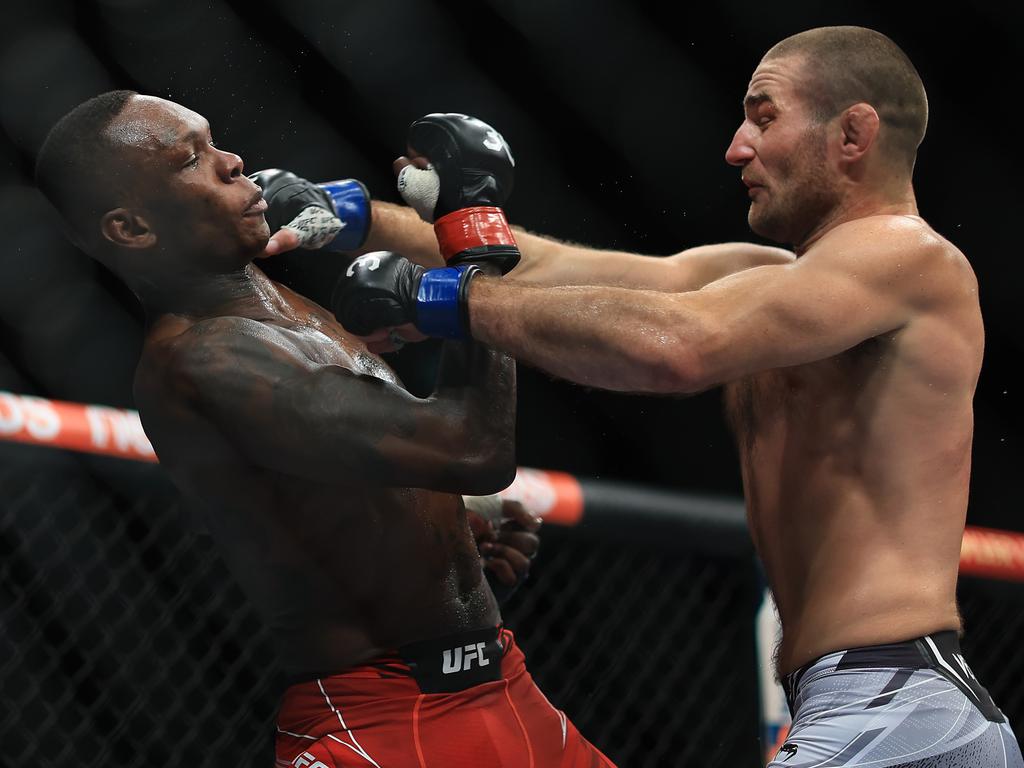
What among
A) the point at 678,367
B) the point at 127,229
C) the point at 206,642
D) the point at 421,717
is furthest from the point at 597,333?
the point at 206,642

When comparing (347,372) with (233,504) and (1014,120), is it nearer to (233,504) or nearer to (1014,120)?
(233,504)

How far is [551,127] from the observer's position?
3863 mm

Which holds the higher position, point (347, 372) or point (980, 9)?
point (980, 9)

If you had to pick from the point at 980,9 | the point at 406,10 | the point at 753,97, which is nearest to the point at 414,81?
the point at 406,10

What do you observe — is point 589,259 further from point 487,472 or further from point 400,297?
point 487,472

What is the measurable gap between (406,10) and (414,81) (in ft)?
0.69

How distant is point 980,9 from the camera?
3785 mm

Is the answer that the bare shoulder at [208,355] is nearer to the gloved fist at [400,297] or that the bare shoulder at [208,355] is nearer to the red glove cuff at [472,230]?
the gloved fist at [400,297]

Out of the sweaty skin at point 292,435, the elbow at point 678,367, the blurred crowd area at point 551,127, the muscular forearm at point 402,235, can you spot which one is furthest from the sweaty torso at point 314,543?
the blurred crowd area at point 551,127

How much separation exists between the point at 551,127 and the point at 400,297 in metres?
2.46

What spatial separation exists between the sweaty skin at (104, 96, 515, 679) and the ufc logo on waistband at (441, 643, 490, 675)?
0.03m

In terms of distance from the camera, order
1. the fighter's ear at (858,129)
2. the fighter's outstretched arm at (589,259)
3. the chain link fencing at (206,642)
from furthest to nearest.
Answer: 1. the chain link fencing at (206,642)
2. the fighter's outstretched arm at (589,259)
3. the fighter's ear at (858,129)

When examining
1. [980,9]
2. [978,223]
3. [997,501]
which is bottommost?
[997,501]

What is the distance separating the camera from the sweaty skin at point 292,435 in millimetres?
1396
